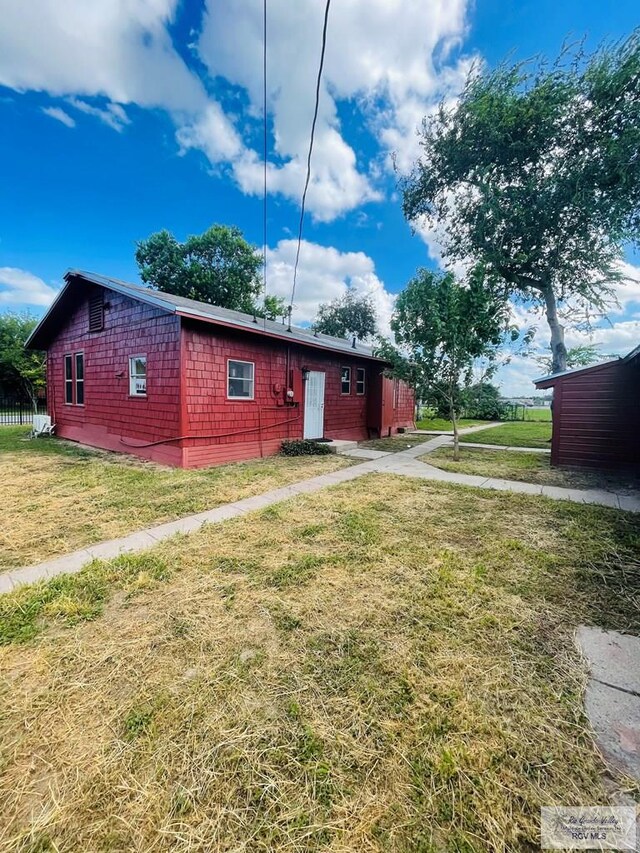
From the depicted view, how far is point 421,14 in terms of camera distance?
554cm

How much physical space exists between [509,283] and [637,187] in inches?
161

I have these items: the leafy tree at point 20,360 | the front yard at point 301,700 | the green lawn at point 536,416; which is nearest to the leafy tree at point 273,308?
the leafy tree at point 20,360

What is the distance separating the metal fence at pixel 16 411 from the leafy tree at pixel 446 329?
18622mm

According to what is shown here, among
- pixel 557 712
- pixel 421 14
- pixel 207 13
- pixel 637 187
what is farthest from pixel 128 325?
pixel 637 187

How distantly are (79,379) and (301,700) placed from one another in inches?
486

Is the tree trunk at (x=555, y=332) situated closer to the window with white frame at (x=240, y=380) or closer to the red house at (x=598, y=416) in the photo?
the red house at (x=598, y=416)

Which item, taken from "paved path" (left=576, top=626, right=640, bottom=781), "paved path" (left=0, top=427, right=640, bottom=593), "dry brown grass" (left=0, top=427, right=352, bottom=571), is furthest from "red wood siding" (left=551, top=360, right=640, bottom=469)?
"paved path" (left=576, top=626, right=640, bottom=781)

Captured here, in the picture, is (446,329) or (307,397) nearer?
(446,329)

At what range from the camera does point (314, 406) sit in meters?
10.5

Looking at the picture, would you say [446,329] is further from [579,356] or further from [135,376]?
[579,356]

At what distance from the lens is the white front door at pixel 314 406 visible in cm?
1027

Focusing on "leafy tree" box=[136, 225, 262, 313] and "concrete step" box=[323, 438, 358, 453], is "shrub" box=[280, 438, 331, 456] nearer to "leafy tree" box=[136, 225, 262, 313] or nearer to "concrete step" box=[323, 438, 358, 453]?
"concrete step" box=[323, 438, 358, 453]

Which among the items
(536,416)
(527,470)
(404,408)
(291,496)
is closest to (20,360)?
(404,408)

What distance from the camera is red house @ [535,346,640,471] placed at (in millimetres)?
7066
